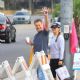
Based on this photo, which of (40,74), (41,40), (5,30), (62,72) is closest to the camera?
(40,74)

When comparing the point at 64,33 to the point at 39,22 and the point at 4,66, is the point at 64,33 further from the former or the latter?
the point at 4,66

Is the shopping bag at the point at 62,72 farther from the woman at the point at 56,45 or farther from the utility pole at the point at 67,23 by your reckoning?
the utility pole at the point at 67,23

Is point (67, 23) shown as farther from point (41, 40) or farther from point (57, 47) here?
point (41, 40)

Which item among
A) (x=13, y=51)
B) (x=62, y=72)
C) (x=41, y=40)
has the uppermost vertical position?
(x=41, y=40)

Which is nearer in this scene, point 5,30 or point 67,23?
point 67,23

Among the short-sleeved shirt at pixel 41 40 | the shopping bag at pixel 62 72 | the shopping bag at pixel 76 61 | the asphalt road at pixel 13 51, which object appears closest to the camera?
the shopping bag at pixel 62 72

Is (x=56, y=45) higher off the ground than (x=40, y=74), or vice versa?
(x=56, y=45)

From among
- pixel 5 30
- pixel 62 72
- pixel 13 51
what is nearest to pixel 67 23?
pixel 62 72

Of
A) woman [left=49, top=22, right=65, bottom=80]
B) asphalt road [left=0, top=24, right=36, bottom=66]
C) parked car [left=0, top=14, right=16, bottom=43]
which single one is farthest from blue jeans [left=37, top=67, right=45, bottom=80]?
parked car [left=0, top=14, right=16, bottom=43]

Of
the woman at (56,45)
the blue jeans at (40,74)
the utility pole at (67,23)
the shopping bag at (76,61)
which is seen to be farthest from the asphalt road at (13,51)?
the blue jeans at (40,74)

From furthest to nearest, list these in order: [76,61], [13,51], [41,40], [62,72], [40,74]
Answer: [13,51] → [76,61] → [41,40] → [62,72] → [40,74]

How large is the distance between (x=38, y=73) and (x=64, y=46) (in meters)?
1.37

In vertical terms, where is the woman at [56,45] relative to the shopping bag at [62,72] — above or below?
above

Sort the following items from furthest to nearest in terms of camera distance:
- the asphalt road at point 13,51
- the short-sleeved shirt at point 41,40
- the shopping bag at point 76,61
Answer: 1. the asphalt road at point 13,51
2. the shopping bag at point 76,61
3. the short-sleeved shirt at point 41,40
